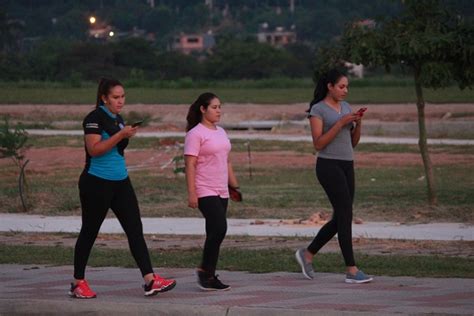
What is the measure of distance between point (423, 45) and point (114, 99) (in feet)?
25.4

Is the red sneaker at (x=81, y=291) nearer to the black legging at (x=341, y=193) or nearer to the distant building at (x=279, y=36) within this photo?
the black legging at (x=341, y=193)

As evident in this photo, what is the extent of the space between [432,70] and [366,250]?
4617mm

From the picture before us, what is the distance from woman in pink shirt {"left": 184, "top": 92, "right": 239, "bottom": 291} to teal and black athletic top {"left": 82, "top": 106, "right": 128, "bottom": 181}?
553 mm

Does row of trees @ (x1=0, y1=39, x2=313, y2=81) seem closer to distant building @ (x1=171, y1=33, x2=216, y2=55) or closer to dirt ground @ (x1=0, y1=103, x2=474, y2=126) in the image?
dirt ground @ (x1=0, y1=103, x2=474, y2=126)

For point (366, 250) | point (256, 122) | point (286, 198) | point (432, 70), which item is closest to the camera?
point (366, 250)

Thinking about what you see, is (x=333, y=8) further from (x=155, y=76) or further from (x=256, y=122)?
(x=256, y=122)

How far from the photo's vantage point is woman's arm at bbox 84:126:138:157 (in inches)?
376

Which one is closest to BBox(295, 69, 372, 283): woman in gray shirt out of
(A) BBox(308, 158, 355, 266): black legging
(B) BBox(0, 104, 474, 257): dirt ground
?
(A) BBox(308, 158, 355, 266): black legging

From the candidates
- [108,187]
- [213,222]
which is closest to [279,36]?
[213,222]

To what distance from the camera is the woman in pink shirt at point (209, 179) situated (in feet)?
33.0

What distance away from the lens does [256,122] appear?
43.5m

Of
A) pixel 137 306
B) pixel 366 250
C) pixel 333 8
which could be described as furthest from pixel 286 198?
pixel 333 8

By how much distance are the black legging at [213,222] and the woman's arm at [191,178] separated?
65 mm

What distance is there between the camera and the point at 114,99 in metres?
9.89
